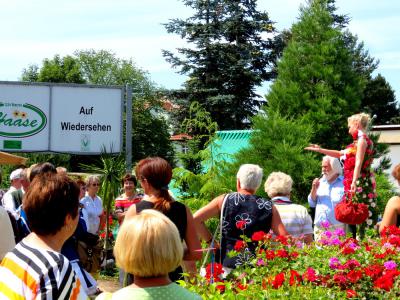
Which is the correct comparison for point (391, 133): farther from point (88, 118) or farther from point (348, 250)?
point (348, 250)

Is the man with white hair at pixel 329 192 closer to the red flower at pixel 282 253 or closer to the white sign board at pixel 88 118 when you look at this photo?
the red flower at pixel 282 253

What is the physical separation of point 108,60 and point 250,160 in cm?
6583

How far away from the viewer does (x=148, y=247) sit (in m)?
2.61

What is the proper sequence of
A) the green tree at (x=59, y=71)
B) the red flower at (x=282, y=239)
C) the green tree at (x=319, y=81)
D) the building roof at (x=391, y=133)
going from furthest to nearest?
1. the green tree at (x=59, y=71)
2. the building roof at (x=391, y=133)
3. the green tree at (x=319, y=81)
4. the red flower at (x=282, y=239)

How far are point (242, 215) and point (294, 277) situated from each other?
0.97 metres

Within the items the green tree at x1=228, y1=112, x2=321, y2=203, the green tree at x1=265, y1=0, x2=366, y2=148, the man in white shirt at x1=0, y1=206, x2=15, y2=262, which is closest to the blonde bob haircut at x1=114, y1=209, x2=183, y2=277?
the man in white shirt at x1=0, y1=206, x2=15, y2=262

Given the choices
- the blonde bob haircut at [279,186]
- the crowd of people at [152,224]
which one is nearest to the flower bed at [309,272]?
the crowd of people at [152,224]

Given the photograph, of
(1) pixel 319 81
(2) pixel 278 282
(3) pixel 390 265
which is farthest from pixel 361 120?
(1) pixel 319 81

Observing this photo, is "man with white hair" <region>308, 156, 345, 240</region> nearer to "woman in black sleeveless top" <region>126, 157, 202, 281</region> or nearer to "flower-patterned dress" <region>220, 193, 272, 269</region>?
"flower-patterned dress" <region>220, 193, 272, 269</region>

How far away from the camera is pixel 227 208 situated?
17.1 ft

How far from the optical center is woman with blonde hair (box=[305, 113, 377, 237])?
7.15 metres

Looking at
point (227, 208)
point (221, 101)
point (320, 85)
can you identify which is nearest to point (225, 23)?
point (221, 101)

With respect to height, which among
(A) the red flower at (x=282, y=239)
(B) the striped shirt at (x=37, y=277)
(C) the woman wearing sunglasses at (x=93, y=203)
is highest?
(B) the striped shirt at (x=37, y=277)

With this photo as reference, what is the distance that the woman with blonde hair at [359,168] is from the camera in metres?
7.15
